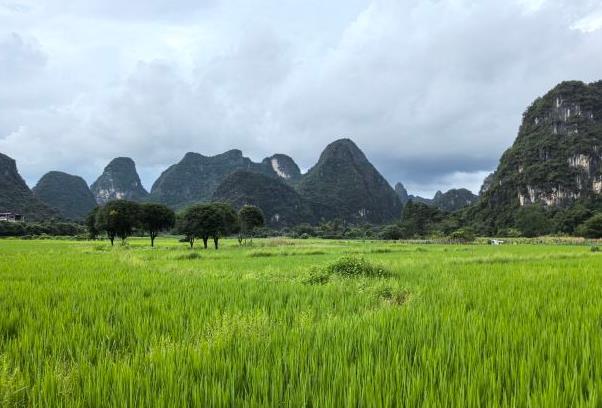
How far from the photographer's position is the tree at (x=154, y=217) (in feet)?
145

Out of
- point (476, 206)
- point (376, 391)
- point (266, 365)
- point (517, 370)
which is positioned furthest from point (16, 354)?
point (476, 206)

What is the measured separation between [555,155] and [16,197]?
179425mm

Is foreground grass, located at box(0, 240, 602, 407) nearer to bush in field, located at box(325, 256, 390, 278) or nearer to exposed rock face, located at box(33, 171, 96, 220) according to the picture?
bush in field, located at box(325, 256, 390, 278)

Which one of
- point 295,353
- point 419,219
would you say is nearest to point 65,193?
point 419,219

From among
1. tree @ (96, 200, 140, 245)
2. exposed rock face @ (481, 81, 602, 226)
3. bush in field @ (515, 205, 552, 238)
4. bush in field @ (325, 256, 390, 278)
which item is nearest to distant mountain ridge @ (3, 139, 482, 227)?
exposed rock face @ (481, 81, 602, 226)

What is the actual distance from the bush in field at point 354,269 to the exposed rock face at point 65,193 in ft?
621

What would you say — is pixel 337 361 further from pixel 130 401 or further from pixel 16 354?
pixel 16 354

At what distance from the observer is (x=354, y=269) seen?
33.8 ft

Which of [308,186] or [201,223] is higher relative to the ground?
[308,186]

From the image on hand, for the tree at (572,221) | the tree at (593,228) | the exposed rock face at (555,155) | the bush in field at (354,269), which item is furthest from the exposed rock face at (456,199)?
the bush in field at (354,269)

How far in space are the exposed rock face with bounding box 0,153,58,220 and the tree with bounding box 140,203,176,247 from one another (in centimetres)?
8634

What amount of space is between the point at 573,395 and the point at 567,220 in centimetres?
8809

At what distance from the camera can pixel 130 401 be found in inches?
78.9

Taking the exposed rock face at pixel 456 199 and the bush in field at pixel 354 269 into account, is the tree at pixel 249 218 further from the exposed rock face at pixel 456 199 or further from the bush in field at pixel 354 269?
the exposed rock face at pixel 456 199
